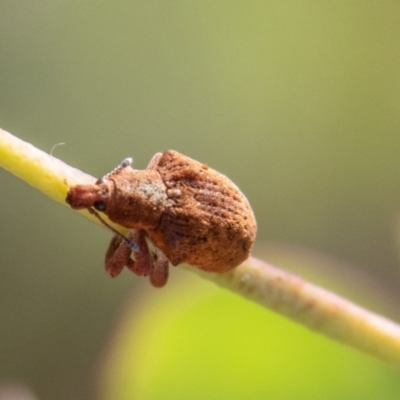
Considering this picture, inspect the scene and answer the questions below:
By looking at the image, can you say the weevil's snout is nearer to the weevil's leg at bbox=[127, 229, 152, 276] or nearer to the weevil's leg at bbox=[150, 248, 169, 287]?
the weevil's leg at bbox=[127, 229, 152, 276]

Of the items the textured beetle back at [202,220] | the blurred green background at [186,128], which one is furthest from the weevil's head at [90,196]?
the blurred green background at [186,128]

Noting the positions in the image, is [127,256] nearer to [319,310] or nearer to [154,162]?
[154,162]

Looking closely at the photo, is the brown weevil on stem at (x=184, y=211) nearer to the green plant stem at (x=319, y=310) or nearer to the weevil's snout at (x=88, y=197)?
the weevil's snout at (x=88, y=197)

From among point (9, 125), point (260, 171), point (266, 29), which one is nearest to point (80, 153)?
point (9, 125)

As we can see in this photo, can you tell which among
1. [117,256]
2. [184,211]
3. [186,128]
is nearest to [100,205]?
[184,211]

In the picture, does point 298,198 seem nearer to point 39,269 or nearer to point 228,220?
point 39,269

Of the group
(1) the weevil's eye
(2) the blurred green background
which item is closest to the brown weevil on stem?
(1) the weevil's eye
